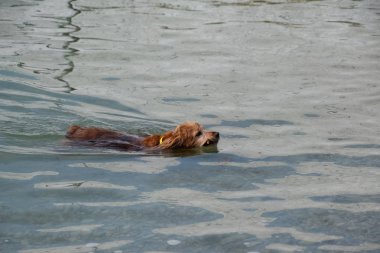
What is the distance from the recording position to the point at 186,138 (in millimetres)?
9008

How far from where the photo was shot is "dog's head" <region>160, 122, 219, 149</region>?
29.3ft

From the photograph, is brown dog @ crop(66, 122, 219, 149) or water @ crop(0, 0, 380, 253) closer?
water @ crop(0, 0, 380, 253)

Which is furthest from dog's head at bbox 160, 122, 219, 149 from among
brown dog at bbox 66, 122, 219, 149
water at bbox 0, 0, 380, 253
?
water at bbox 0, 0, 380, 253

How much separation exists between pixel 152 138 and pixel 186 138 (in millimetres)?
345

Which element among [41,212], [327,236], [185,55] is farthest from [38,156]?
[185,55]

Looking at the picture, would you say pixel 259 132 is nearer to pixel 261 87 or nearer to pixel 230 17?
pixel 261 87

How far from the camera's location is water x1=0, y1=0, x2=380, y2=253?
670 cm

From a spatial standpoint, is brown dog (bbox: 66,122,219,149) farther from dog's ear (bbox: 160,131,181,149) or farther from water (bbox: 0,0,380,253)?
water (bbox: 0,0,380,253)

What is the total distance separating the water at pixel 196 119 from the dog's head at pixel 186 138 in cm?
12

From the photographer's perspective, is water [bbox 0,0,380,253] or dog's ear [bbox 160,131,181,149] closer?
water [bbox 0,0,380,253]

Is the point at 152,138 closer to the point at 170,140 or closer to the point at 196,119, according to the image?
the point at 170,140

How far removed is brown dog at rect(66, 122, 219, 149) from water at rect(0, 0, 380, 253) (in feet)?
A: 0.47

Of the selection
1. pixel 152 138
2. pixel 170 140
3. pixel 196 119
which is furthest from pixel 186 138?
pixel 196 119

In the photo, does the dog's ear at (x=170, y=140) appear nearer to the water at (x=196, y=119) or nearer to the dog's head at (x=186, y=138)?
the dog's head at (x=186, y=138)
